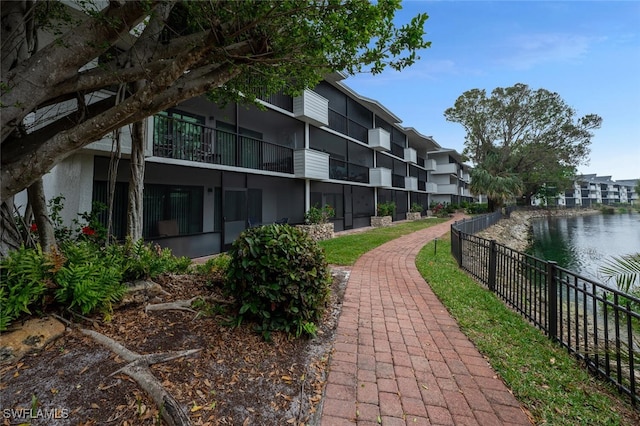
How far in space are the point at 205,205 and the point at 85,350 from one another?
28.9ft

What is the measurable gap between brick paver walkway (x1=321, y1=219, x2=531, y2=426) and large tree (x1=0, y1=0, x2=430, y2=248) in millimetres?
3901

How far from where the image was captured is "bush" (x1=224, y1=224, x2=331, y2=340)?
3.41 metres

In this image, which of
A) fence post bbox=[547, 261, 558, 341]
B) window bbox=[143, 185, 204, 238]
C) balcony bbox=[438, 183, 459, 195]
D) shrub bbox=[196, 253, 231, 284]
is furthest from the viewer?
balcony bbox=[438, 183, 459, 195]

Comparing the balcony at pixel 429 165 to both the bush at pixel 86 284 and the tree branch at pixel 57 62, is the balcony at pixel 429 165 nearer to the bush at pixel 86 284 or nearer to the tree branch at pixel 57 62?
the tree branch at pixel 57 62

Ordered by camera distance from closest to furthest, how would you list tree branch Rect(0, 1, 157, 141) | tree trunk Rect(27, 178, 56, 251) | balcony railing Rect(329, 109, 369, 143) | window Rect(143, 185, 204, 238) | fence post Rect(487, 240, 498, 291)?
1. tree branch Rect(0, 1, 157, 141)
2. tree trunk Rect(27, 178, 56, 251)
3. fence post Rect(487, 240, 498, 291)
4. window Rect(143, 185, 204, 238)
5. balcony railing Rect(329, 109, 369, 143)

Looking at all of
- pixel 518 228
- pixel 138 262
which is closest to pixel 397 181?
pixel 518 228

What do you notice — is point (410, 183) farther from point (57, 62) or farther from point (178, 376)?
point (178, 376)

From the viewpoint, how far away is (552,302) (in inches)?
Answer: 151

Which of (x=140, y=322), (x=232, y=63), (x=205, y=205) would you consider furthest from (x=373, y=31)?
(x=205, y=205)

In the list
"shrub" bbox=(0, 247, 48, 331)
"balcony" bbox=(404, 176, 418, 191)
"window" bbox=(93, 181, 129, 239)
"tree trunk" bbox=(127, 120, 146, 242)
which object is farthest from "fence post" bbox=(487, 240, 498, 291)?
"balcony" bbox=(404, 176, 418, 191)

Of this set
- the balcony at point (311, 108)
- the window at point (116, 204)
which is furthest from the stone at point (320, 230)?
the window at point (116, 204)

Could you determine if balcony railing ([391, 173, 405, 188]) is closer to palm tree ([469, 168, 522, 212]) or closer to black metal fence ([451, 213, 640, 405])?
palm tree ([469, 168, 522, 212])

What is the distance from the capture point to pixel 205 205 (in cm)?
1102

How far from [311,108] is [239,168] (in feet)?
17.4
